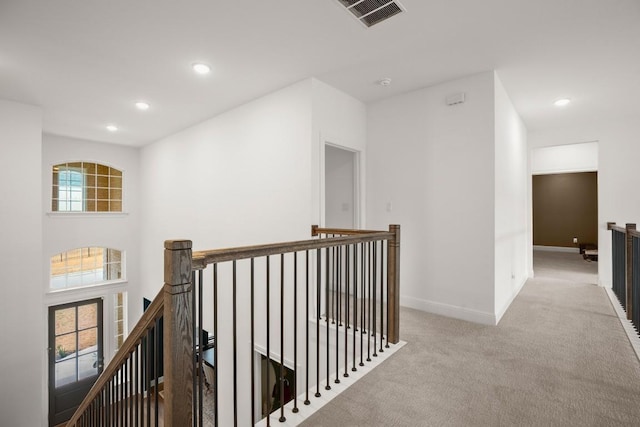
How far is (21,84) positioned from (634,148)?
8.57 meters

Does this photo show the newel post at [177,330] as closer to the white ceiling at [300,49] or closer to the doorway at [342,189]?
the white ceiling at [300,49]

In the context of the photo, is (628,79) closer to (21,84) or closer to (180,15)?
(180,15)

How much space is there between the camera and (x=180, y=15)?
2.54 metres

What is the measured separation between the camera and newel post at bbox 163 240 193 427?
1.30 meters

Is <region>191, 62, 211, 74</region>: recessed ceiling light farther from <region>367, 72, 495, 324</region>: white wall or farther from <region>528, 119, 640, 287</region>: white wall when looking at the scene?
<region>528, 119, 640, 287</region>: white wall

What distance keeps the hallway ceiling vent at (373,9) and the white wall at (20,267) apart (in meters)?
4.85

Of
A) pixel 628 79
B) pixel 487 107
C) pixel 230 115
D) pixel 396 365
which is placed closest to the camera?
pixel 396 365

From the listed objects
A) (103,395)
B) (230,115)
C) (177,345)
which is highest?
(230,115)

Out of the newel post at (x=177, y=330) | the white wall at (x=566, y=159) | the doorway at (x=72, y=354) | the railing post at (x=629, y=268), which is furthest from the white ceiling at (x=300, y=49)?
the doorway at (x=72, y=354)

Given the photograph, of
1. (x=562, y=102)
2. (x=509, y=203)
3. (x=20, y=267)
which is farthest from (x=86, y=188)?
(x=562, y=102)

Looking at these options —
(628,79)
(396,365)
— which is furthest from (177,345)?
(628,79)

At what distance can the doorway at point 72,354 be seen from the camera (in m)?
6.31

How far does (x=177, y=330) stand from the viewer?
1329mm

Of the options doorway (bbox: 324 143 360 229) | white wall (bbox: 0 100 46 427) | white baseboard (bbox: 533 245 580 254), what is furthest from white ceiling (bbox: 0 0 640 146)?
white baseboard (bbox: 533 245 580 254)
